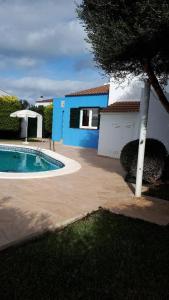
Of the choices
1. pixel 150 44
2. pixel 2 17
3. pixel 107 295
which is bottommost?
pixel 107 295

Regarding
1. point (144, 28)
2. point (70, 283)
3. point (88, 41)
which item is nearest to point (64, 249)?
point (70, 283)

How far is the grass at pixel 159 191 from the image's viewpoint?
8.64 meters

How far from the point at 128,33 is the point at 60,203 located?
14.6ft

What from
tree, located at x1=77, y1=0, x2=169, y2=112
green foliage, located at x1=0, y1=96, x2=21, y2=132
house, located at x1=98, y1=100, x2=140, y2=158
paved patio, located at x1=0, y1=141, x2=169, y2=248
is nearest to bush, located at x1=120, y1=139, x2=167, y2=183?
paved patio, located at x1=0, y1=141, x2=169, y2=248

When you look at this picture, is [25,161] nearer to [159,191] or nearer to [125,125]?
[125,125]

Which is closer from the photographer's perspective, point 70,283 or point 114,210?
point 70,283

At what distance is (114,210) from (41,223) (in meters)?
2.02

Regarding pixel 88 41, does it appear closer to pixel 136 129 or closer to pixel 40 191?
pixel 40 191

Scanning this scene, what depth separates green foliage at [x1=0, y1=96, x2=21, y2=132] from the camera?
24.8 meters

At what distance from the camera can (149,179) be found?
10.0 m

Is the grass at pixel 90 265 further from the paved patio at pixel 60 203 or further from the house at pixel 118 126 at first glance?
the house at pixel 118 126

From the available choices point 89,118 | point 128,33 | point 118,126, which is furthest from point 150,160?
point 89,118

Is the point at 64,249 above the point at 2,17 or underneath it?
underneath

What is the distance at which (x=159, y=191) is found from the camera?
30.3 ft
